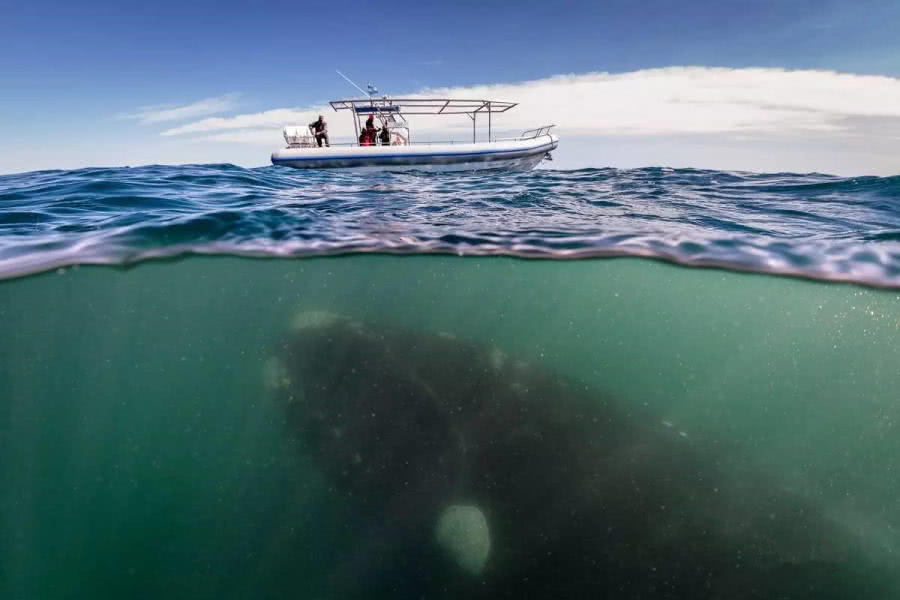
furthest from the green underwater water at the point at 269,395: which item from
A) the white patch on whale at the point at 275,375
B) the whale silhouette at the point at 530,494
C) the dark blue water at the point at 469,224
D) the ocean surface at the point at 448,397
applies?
the dark blue water at the point at 469,224

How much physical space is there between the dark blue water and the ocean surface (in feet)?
0.23

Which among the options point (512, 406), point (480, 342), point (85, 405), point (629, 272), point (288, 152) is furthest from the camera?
point (288, 152)

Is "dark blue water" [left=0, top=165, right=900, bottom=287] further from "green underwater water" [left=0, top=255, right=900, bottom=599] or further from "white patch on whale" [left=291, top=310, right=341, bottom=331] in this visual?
"white patch on whale" [left=291, top=310, right=341, bottom=331]

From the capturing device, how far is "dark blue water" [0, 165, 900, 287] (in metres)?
7.60

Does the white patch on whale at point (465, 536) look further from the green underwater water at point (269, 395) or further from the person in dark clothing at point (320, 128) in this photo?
the person in dark clothing at point (320, 128)

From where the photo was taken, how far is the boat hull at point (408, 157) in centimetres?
2153

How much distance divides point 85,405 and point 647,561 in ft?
32.0

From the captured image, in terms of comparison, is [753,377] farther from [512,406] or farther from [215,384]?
[215,384]

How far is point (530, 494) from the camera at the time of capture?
584cm

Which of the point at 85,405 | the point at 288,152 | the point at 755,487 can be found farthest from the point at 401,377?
the point at 288,152

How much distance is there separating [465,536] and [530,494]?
1.01m

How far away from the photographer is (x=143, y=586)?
557 cm

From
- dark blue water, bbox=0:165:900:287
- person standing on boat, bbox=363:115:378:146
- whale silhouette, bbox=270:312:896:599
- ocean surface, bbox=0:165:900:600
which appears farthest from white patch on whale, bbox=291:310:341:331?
person standing on boat, bbox=363:115:378:146

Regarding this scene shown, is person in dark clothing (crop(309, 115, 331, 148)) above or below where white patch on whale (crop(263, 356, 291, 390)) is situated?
above
